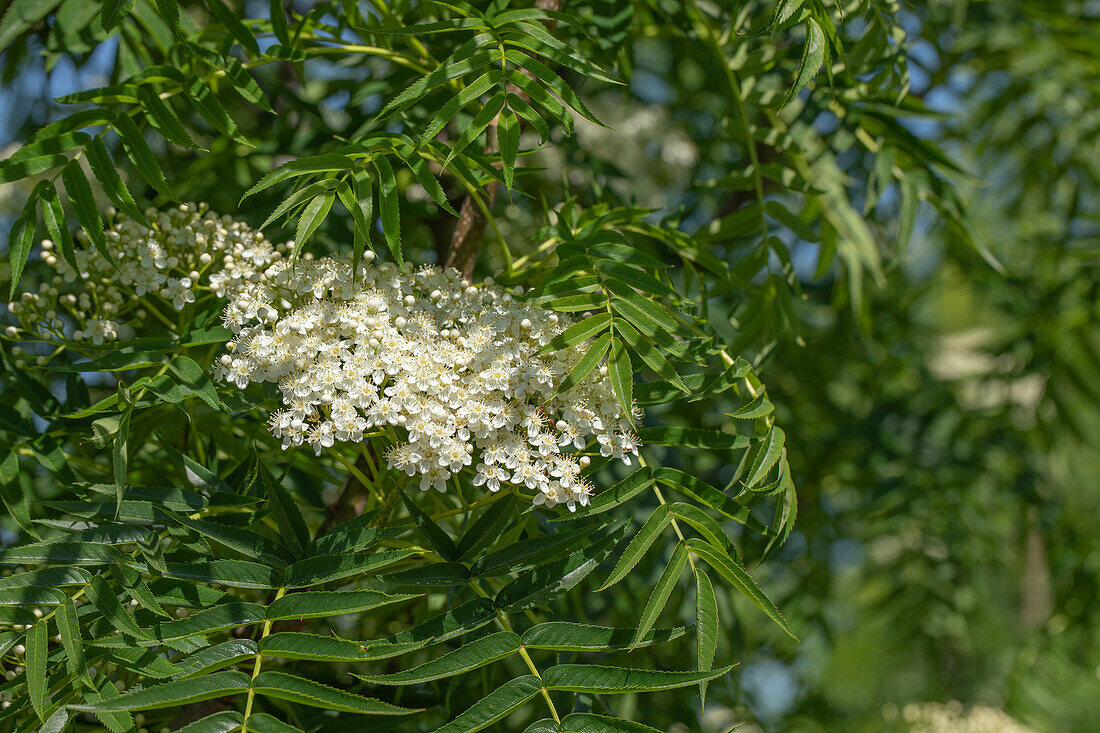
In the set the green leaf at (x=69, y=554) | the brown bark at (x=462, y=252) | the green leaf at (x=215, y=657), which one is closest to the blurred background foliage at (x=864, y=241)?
the brown bark at (x=462, y=252)

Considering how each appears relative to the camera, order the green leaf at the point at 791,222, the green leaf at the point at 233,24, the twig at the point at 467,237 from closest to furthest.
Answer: the green leaf at the point at 233,24 < the twig at the point at 467,237 < the green leaf at the point at 791,222

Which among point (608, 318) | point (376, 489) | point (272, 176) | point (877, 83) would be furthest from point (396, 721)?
point (877, 83)

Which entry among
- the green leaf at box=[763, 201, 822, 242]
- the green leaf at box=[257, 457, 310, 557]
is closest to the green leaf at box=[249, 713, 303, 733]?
the green leaf at box=[257, 457, 310, 557]

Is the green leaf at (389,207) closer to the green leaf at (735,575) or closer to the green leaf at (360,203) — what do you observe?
the green leaf at (360,203)

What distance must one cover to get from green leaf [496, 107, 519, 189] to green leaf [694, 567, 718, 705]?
1.76 feet

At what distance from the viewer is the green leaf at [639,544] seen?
92 centimetres

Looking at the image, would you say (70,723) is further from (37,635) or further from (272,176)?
(272,176)

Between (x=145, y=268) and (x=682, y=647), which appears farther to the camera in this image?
(x=682, y=647)

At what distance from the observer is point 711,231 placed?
1.62 metres

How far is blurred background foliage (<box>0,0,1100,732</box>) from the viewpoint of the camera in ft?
5.42

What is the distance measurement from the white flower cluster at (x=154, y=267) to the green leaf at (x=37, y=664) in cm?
46

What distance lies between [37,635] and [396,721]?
1.75 feet

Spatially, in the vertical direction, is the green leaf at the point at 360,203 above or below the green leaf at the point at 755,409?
above

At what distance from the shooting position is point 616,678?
918 mm
